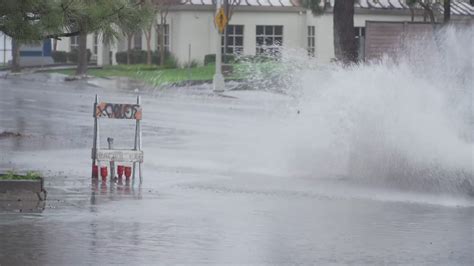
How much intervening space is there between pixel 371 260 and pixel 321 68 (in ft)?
26.2

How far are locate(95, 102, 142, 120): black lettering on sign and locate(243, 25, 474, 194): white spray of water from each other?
2746 millimetres

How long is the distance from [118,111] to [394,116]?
3.93 m

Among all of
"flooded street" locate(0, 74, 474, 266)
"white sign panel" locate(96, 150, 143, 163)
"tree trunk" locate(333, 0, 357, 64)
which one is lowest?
"flooded street" locate(0, 74, 474, 266)

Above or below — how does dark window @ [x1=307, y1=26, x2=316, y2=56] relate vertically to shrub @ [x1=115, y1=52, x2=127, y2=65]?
above

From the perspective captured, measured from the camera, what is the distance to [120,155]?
16594 mm

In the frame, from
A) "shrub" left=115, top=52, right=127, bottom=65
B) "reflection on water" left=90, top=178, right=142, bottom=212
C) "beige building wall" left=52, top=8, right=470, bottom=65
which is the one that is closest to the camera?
"reflection on water" left=90, top=178, right=142, bottom=212

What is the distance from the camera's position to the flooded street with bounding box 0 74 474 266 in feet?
35.8

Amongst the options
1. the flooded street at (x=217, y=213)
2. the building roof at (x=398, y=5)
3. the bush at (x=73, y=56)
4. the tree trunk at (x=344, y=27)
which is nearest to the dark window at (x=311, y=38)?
the building roof at (x=398, y=5)

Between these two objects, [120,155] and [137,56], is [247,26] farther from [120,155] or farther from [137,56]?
[120,155]

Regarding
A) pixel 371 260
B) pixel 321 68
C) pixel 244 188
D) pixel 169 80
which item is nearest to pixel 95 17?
pixel 244 188

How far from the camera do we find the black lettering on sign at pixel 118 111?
55.0 feet

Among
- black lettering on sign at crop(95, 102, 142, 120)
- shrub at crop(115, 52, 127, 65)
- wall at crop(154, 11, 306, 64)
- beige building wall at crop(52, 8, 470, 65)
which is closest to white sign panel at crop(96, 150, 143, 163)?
black lettering on sign at crop(95, 102, 142, 120)

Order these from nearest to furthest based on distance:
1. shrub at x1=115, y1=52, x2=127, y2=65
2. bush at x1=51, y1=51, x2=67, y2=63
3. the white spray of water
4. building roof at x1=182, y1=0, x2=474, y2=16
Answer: the white spray of water
building roof at x1=182, y1=0, x2=474, y2=16
shrub at x1=115, y1=52, x2=127, y2=65
bush at x1=51, y1=51, x2=67, y2=63

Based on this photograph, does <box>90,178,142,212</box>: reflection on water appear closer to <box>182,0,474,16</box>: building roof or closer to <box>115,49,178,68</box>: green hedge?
<box>182,0,474,16</box>: building roof
